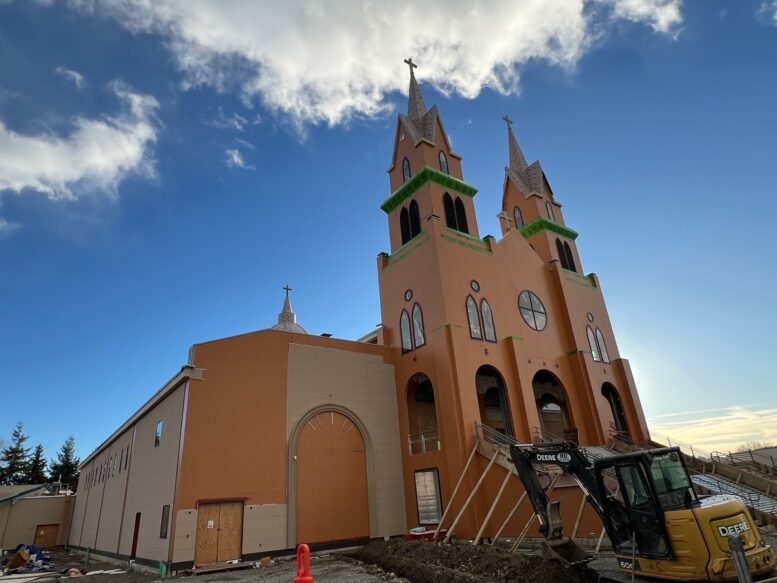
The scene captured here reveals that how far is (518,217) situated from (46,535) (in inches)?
1795

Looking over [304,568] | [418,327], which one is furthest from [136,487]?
[304,568]

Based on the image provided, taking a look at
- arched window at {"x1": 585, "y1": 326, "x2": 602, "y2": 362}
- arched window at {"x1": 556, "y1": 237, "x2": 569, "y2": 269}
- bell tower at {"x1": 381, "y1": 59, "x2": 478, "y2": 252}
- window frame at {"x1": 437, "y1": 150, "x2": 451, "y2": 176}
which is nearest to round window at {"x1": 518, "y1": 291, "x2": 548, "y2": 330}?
arched window at {"x1": 585, "y1": 326, "x2": 602, "y2": 362}

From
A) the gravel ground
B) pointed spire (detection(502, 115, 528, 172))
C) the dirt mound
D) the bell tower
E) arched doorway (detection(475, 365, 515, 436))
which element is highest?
pointed spire (detection(502, 115, 528, 172))

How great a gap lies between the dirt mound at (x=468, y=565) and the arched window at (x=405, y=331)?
9.09 m

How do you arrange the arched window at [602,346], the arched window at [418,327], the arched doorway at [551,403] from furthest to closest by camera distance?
the arched window at [602,346] < the arched doorway at [551,403] < the arched window at [418,327]

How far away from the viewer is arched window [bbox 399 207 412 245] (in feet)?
80.6

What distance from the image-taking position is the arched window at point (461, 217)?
79.0 feet

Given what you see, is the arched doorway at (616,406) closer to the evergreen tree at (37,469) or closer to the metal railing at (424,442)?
the metal railing at (424,442)

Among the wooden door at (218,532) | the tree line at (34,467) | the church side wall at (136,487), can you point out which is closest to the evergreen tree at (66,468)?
the tree line at (34,467)

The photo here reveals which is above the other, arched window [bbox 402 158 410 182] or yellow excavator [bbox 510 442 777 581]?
arched window [bbox 402 158 410 182]

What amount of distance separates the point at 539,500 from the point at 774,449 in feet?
124

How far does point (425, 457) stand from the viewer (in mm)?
19516

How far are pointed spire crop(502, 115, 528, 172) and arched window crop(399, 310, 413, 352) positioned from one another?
1498 centimetres

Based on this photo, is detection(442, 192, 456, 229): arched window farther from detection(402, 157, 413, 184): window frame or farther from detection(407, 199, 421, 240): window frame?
detection(402, 157, 413, 184): window frame
